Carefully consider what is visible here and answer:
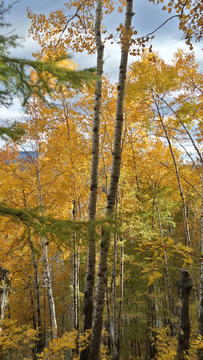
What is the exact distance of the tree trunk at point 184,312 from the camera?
3.37 meters

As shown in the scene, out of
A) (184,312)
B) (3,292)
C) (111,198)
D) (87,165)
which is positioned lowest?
(184,312)

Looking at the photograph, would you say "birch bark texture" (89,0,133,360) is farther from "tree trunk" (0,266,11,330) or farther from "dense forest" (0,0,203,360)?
"tree trunk" (0,266,11,330)

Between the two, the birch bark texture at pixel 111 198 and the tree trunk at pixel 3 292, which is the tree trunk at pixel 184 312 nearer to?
the birch bark texture at pixel 111 198

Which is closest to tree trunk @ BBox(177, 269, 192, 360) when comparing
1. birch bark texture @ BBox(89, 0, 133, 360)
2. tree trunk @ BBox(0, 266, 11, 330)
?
birch bark texture @ BBox(89, 0, 133, 360)

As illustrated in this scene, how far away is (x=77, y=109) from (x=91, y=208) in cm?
504

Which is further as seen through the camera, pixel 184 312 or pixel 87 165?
pixel 87 165

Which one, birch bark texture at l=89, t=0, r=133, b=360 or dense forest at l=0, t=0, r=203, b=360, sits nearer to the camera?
dense forest at l=0, t=0, r=203, b=360

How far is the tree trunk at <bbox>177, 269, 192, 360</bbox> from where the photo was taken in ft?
11.1

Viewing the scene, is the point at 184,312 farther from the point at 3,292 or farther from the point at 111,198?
the point at 3,292

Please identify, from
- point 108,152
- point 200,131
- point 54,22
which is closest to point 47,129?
point 108,152

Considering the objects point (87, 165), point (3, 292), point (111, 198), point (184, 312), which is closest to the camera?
point (3, 292)

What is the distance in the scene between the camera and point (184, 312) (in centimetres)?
339

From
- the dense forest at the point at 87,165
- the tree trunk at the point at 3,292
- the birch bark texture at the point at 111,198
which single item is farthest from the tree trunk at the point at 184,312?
the tree trunk at the point at 3,292

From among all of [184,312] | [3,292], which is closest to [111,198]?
[3,292]
